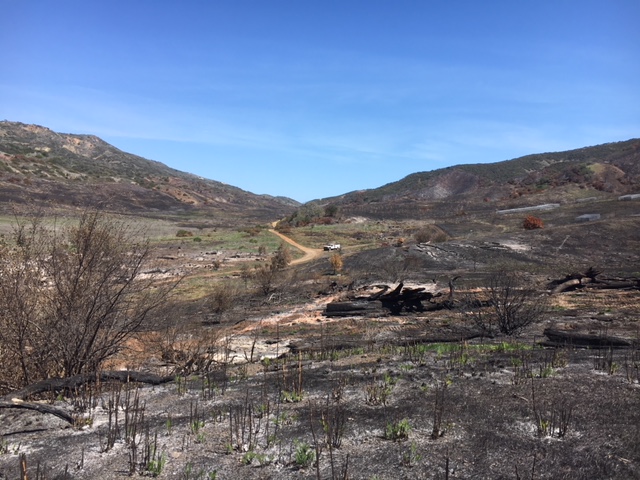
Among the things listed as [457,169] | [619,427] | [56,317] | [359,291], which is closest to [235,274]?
[359,291]

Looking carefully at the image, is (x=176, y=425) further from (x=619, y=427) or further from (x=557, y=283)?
(x=557, y=283)

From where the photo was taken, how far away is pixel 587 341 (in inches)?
404

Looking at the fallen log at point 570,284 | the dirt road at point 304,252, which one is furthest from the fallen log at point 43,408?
the dirt road at point 304,252

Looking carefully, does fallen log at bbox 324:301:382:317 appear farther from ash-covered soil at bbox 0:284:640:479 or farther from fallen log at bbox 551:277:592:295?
ash-covered soil at bbox 0:284:640:479

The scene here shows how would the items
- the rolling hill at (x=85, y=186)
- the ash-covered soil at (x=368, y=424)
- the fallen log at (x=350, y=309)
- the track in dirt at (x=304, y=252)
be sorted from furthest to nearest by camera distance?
the rolling hill at (x=85, y=186), the track in dirt at (x=304, y=252), the fallen log at (x=350, y=309), the ash-covered soil at (x=368, y=424)

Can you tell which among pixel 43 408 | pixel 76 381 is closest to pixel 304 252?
pixel 76 381

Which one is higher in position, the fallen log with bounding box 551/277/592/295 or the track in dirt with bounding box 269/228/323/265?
the track in dirt with bounding box 269/228/323/265

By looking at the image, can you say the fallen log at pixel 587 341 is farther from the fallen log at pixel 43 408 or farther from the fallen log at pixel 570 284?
the fallen log at pixel 570 284

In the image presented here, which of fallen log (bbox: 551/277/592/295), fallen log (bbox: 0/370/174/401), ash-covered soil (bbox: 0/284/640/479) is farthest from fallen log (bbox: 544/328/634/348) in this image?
fallen log (bbox: 551/277/592/295)

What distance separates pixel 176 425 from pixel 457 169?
12935 cm

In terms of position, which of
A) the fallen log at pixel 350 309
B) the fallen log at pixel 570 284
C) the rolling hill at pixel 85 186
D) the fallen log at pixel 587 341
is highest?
the rolling hill at pixel 85 186

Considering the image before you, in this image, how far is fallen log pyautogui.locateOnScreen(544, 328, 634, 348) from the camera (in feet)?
32.6

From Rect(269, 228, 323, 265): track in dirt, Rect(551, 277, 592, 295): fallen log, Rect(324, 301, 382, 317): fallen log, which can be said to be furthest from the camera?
Rect(269, 228, 323, 265): track in dirt

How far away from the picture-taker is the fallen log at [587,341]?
9945 mm
